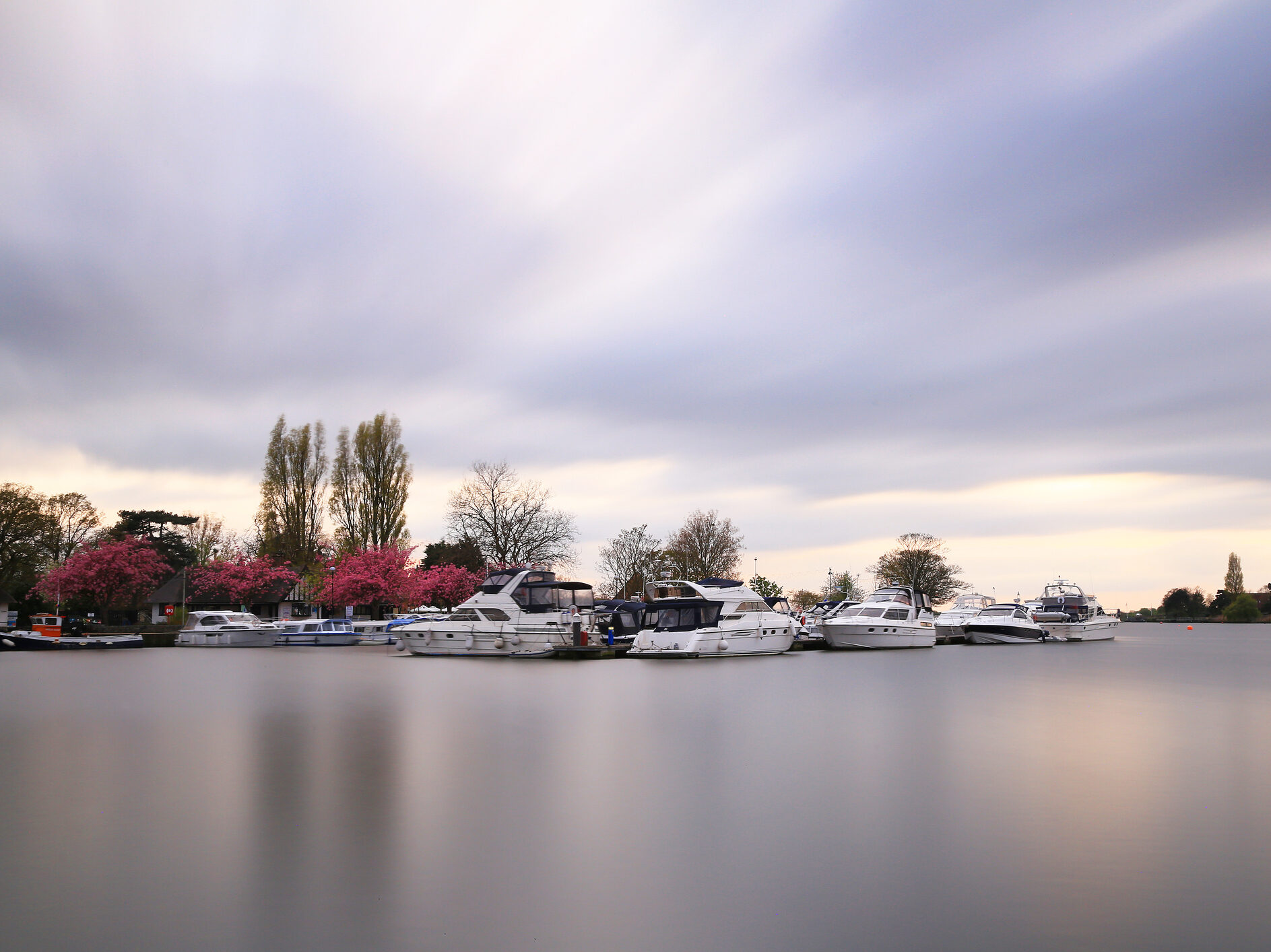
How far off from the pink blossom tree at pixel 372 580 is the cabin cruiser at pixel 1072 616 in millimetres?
50339

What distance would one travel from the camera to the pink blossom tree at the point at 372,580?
211ft

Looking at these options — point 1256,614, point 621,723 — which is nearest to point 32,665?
point 621,723

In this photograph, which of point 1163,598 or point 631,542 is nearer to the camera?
point 631,542

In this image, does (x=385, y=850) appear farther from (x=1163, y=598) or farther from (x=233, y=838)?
(x=1163, y=598)

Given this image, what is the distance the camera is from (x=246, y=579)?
233 ft

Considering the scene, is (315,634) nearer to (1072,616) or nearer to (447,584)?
(447,584)

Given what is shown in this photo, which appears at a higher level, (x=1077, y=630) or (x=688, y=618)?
(x=688, y=618)

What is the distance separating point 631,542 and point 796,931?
8517 centimetres

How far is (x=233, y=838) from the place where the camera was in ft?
29.9

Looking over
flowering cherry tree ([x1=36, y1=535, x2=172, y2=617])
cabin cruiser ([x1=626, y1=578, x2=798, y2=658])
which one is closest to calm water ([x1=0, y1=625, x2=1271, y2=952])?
cabin cruiser ([x1=626, y1=578, x2=798, y2=658])

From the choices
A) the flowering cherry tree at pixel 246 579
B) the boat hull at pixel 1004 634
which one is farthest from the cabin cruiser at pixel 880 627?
the flowering cherry tree at pixel 246 579

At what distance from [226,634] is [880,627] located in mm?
39775

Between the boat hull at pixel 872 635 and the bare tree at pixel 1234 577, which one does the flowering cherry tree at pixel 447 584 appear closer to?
the boat hull at pixel 872 635

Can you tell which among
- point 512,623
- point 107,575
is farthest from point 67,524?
point 512,623
